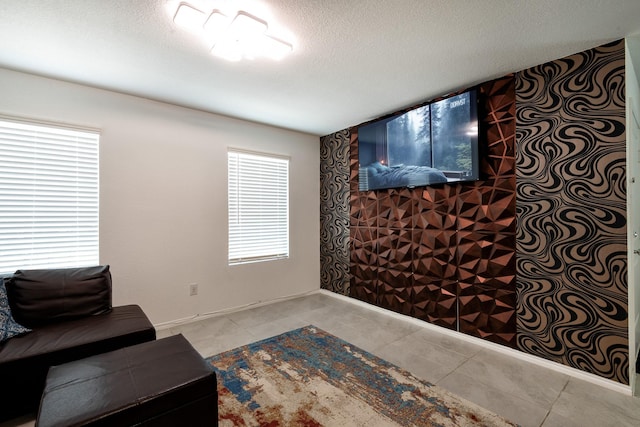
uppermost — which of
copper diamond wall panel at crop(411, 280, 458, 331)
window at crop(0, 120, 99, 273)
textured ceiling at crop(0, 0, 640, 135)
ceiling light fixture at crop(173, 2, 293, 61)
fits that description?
textured ceiling at crop(0, 0, 640, 135)

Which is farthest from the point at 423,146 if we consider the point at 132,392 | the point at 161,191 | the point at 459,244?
the point at 132,392

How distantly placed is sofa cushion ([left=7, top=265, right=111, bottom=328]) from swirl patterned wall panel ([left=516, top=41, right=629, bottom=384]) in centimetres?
364

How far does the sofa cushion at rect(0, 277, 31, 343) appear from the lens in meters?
1.84

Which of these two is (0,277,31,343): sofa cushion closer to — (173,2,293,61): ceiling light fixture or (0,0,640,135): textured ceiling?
(0,0,640,135): textured ceiling

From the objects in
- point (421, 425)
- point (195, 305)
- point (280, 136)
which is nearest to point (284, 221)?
point (280, 136)

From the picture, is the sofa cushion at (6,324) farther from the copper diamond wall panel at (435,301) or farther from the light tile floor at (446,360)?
the copper diamond wall panel at (435,301)

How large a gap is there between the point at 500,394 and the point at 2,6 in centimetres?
411

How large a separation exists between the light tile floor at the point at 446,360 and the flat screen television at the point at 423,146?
5.36 feet

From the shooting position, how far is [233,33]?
Answer: 6.15 feet

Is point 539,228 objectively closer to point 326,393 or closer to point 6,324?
point 326,393

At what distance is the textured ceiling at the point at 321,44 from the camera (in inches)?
67.8

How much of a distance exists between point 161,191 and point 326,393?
264 centimetres

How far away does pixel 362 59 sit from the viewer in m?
2.30

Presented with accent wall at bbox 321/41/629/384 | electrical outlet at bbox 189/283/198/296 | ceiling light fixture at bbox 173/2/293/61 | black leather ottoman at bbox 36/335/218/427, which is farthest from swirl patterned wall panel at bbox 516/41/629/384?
electrical outlet at bbox 189/283/198/296
